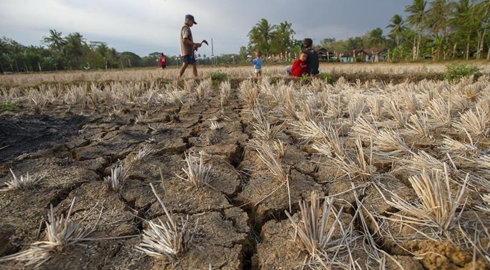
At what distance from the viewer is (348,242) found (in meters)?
1.00

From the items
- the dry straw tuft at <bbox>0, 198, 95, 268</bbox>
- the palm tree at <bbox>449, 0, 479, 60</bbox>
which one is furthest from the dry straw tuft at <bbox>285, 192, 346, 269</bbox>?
the palm tree at <bbox>449, 0, 479, 60</bbox>

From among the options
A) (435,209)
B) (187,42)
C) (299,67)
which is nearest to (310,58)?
(299,67)

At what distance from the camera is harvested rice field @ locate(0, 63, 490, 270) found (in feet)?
3.10

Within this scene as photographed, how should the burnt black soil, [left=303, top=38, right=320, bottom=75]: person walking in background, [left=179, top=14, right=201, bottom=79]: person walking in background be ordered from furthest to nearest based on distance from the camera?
[left=303, top=38, right=320, bottom=75]: person walking in background → [left=179, top=14, right=201, bottom=79]: person walking in background → the burnt black soil

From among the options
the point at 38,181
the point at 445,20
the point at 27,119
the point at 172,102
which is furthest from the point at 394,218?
the point at 445,20

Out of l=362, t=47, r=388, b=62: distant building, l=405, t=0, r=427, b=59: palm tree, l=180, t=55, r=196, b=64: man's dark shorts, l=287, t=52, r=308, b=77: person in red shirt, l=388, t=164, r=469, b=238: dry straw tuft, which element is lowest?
l=388, t=164, r=469, b=238: dry straw tuft

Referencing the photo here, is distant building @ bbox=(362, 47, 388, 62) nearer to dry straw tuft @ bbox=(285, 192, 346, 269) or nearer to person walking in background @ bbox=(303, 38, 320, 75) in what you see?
person walking in background @ bbox=(303, 38, 320, 75)

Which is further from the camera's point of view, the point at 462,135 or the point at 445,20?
the point at 445,20

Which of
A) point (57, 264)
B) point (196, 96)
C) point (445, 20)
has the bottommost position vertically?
point (57, 264)

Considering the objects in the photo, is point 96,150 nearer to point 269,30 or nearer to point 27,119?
point 27,119

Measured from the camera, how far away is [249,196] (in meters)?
1.39

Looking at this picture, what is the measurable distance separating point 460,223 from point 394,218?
223mm

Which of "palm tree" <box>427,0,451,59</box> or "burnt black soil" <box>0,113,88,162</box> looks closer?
"burnt black soil" <box>0,113,88,162</box>

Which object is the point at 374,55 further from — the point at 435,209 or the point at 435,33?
the point at 435,209
